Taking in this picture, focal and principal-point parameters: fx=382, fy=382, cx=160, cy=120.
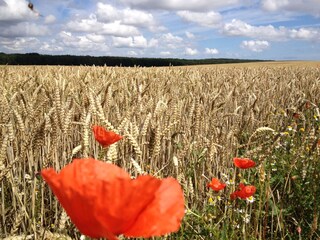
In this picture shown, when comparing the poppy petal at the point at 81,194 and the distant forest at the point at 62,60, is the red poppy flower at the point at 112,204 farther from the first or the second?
the distant forest at the point at 62,60

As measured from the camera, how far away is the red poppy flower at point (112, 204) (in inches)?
20.5

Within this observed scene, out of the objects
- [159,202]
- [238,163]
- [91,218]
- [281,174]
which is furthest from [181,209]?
[281,174]

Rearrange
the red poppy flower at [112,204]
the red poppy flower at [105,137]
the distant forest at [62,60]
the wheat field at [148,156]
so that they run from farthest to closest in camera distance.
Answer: the distant forest at [62,60] → the wheat field at [148,156] → the red poppy flower at [105,137] → the red poppy flower at [112,204]

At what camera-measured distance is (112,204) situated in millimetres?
520

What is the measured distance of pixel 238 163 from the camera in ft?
5.95

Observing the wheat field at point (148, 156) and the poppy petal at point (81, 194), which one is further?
the wheat field at point (148, 156)

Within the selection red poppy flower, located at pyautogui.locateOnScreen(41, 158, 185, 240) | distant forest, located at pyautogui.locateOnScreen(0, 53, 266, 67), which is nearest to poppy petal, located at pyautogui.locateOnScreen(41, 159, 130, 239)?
red poppy flower, located at pyautogui.locateOnScreen(41, 158, 185, 240)

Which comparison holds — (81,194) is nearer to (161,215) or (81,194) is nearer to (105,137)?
(161,215)

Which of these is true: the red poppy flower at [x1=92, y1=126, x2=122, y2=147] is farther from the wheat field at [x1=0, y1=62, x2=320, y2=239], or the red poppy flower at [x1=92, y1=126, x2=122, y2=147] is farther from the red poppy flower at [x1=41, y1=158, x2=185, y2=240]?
the red poppy flower at [x1=41, y1=158, x2=185, y2=240]

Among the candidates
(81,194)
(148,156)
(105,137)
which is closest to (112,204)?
(81,194)

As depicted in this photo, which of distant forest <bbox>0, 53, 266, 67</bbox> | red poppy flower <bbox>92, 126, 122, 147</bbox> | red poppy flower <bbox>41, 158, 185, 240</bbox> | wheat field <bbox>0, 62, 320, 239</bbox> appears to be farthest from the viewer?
distant forest <bbox>0, 53, 266, 67</bbox>

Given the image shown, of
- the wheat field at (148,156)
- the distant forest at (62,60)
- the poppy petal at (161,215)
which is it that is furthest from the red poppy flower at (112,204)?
the distant forest at (62,60)

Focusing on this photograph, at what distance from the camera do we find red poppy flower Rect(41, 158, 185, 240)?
52 cm

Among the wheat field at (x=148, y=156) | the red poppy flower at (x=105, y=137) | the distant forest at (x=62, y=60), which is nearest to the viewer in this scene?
the red poppy flower at (x=105, y=137)
